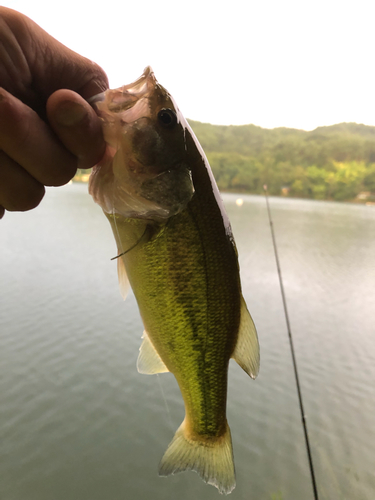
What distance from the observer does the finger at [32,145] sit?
29.5 inches

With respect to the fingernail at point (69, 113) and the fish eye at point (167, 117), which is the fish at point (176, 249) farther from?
the fingernail at point (69, 113)

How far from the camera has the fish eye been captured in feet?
3.21

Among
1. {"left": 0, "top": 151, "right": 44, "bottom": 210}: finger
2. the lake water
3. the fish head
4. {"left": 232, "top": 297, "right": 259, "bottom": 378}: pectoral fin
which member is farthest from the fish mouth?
the lake water

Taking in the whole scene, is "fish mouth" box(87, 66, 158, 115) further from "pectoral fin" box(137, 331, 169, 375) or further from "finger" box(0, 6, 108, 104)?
"pectoral fin" box(137, 331, 169, 375)

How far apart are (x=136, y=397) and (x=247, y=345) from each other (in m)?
3.19

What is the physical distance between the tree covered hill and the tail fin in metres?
10.4

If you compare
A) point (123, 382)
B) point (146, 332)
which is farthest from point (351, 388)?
point (146, 332)

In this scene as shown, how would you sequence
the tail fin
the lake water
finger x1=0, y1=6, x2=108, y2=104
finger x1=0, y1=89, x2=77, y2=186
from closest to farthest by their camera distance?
1. finger x1=0, y1=89, x2=77, y2=186
2. finger x1=0, y1=6, x2=108, y2=104
3. the tail fin
4. the lake water

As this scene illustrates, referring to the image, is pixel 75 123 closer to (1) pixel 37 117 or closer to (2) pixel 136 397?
(1) pixel 37 117

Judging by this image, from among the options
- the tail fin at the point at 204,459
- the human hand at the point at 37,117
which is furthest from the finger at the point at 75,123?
the tail fin at the point at 204,459

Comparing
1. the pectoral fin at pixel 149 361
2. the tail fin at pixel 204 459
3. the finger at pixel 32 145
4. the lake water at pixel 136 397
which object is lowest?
the lake water at pixel 136 397

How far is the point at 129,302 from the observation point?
590 cm

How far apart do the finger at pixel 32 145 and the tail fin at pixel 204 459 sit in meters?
1.06

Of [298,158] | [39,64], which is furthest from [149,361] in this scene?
[298,158]
